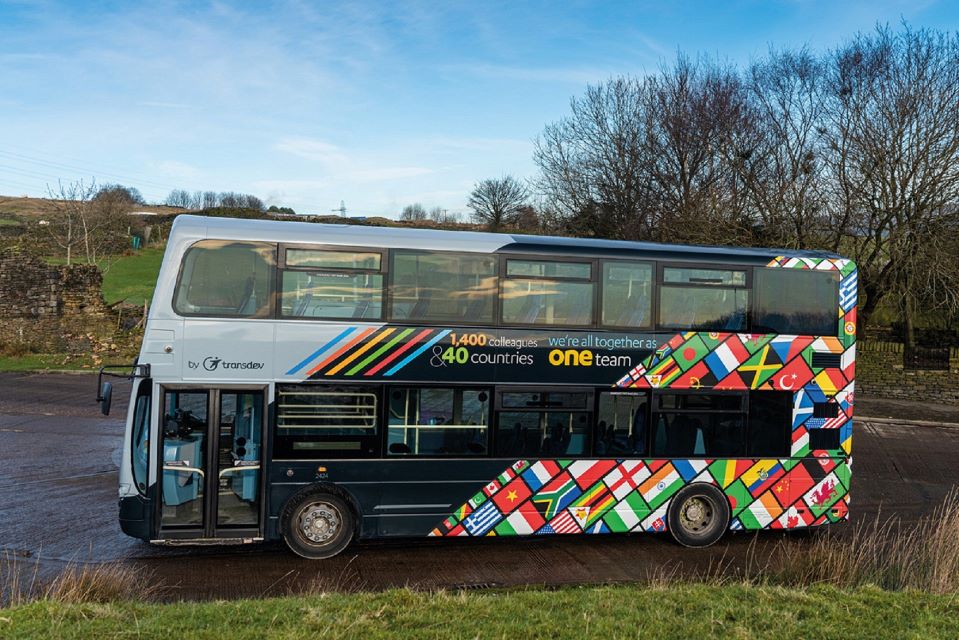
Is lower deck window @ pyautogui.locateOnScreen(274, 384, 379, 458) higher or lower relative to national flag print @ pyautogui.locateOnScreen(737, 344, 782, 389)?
lower

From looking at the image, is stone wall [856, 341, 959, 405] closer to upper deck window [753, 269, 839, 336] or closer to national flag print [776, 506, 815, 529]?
national flag print [776, 506, 815, 529]

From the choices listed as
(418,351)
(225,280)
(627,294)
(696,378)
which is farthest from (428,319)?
(696,378)

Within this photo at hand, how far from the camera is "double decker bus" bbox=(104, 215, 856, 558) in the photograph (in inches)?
344

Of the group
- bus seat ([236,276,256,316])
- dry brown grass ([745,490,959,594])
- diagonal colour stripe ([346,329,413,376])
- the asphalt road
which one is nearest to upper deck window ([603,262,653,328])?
diagonal colour stripe ([346,329,413,376])

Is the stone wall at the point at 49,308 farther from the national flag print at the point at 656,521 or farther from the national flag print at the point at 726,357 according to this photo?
the national flag print at the point at 726,357

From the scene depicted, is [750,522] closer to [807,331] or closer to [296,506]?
[807,331]

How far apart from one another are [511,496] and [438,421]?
1.31m

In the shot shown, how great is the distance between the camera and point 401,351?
29.9ft

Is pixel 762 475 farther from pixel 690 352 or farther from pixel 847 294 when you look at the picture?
pixel 847 294

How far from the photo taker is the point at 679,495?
10.1m

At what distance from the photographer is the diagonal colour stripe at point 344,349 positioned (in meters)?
8.91

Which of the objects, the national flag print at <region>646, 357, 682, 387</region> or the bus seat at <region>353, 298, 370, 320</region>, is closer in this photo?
the bus seat at <region>353, 298, 370, 320</region>

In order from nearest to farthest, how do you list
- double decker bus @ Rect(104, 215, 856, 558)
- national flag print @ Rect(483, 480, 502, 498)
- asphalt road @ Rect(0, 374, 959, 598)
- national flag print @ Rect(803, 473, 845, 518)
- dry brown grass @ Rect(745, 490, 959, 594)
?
dry brown grass @ Rect(745, 490, 959, 594) → asphalt road @ Rect(0, 374, 959, 598) → double decker bus @ Rect(104, 215, 856, 558) → national flag print @ Rect(483, 480, 502, 498) → national flag print @ Rect(803, 473, 845, 518)

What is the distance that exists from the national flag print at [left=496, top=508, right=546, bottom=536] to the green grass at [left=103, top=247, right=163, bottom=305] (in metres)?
30.2
